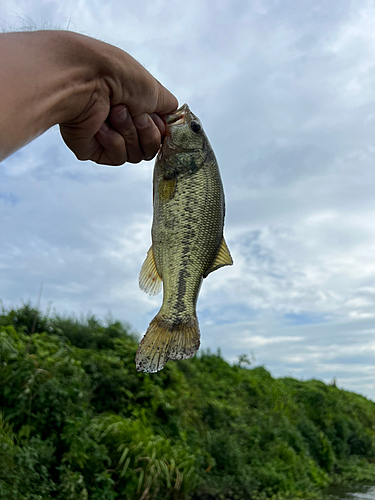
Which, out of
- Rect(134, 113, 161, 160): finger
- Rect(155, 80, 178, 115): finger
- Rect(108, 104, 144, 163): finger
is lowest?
Rect(108, 104, 144, 163): finger

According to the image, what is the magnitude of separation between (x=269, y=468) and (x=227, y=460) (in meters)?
1.28

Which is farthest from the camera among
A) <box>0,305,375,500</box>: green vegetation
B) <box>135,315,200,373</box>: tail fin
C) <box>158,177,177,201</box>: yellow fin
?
<box>0,305,375,500</box>: green vegetation

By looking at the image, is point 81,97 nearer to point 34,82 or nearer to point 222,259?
point 34,82

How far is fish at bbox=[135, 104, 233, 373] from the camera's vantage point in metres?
2.36

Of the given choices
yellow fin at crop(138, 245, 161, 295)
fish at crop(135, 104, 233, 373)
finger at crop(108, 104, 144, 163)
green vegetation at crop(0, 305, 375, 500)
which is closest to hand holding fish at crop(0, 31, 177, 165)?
finger at crop(108, 104, 144, 163)

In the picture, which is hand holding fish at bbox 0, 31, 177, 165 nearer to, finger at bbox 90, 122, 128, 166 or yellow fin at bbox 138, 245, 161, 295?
finger at bbox 90, 122, 128, 166

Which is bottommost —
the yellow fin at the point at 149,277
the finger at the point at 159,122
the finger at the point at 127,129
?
the yellow fin at the point at 149,277

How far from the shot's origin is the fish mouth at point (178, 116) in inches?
108

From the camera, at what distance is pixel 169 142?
8.89 ft

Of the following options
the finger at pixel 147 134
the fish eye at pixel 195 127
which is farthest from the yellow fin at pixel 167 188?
the fish eye at pixel 195 127

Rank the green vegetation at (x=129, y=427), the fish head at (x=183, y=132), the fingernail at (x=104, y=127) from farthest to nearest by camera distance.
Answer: the green vegetation at (x=129, y=427)
the fish head at (x=183, y=132)
the fingernail at (x=104, y=127)

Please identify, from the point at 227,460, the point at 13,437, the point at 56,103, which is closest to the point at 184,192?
the point at 56,103

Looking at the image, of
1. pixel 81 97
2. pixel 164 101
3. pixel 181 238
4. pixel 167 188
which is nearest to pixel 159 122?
pixel 164 101

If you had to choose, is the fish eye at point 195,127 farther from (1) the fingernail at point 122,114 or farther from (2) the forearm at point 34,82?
(2) the forearm at point 34,82
